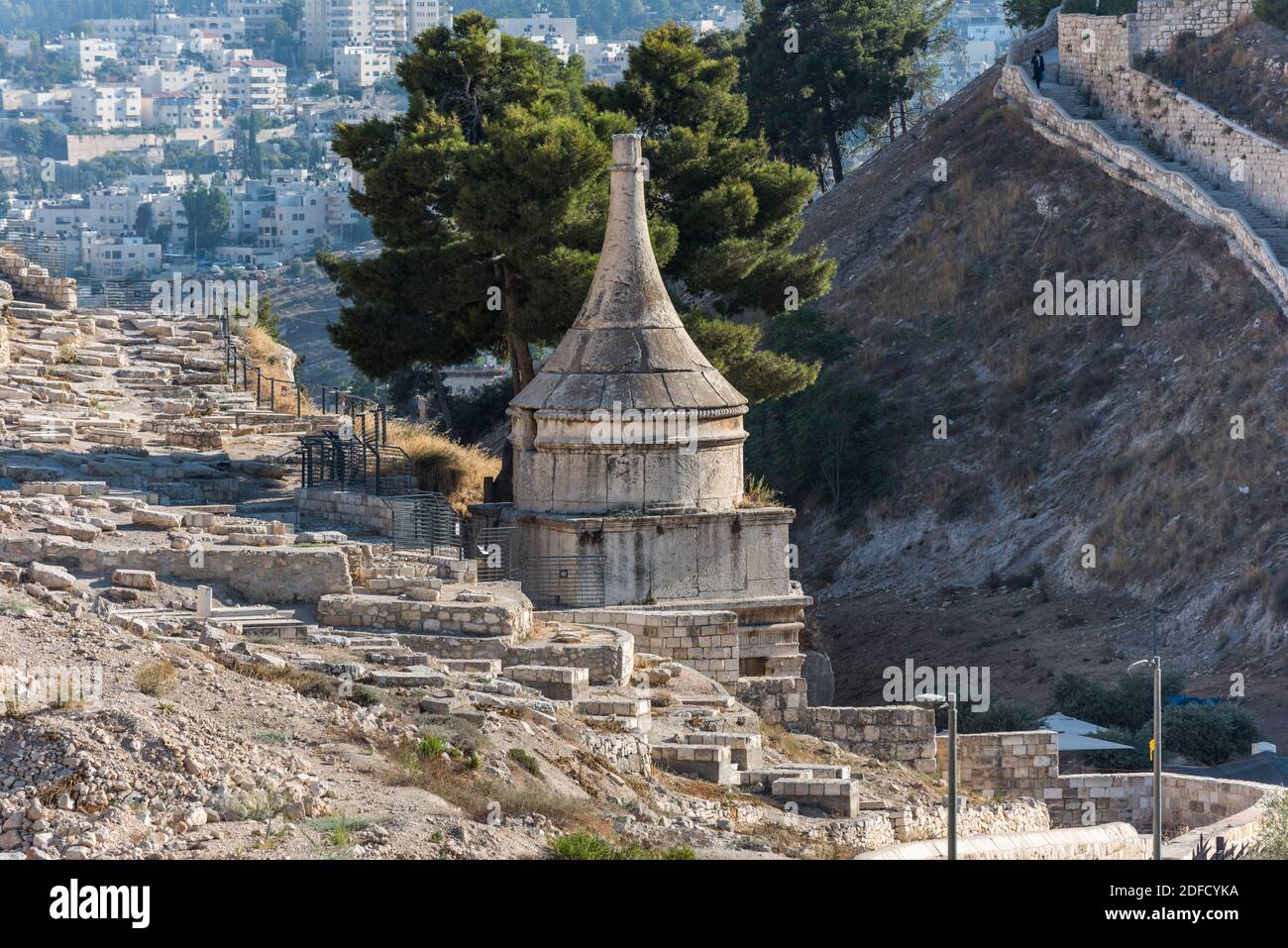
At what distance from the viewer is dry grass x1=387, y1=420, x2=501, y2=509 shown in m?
26.8

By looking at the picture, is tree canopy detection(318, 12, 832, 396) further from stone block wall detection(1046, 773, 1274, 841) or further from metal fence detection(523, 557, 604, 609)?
stone block wall detection(1046, 773, 1274, 841)

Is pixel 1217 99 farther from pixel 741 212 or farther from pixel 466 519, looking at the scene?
pixel 466 519

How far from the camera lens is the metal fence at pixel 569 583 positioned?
2194 cm

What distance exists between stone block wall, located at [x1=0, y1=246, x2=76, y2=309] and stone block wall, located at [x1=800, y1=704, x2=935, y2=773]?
2216cm

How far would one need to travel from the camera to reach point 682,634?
21.4 m

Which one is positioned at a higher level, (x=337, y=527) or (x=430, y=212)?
(x=430, y=212)

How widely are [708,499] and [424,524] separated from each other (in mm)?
2783

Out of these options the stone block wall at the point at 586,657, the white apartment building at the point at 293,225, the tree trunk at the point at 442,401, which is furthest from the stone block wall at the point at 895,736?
the white apartment building at the point at 293,225

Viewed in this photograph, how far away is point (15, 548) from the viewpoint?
738 inches

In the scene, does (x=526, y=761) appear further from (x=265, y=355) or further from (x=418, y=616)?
(x=265, y=355)

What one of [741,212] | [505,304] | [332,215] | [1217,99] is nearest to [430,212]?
[505,304]

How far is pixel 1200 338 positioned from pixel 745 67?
1585 centimetres

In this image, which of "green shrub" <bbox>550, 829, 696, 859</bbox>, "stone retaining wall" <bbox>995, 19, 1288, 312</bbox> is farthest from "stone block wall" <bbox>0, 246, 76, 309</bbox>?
"green shrub" <bbox>550, 829, 696, 859</bbox>

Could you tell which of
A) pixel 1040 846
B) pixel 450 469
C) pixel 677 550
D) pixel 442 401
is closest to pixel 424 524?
pixel 677 550
